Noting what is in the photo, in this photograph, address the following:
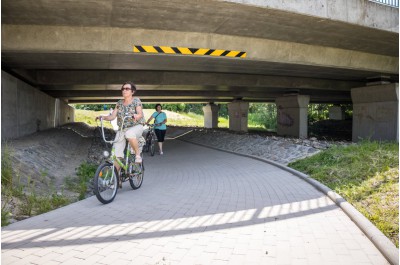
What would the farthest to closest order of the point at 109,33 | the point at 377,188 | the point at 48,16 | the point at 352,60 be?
the point at 352,60, the point at 109,33, the point at 48,16, the point at 377,188

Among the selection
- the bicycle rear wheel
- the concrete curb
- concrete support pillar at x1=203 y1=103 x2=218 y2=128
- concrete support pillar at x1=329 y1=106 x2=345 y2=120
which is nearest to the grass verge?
the concrete curb

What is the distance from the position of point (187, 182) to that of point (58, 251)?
4.35 meters

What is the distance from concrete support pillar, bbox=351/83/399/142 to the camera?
1839cm

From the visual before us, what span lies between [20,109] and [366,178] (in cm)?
1419

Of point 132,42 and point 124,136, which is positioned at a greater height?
point 132,42

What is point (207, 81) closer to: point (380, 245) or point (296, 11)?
point (296, 11)

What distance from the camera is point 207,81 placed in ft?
62.4

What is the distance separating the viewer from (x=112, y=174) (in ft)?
19.7

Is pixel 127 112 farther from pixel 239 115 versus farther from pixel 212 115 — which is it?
pixel 212 115

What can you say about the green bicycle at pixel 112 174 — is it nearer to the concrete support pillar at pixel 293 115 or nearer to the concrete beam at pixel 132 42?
the concrete beam at pixel 132 42

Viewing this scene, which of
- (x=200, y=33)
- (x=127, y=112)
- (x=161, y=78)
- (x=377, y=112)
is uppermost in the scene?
(x=200, y=33)

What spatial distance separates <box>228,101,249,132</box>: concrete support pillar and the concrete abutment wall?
59.1 feet

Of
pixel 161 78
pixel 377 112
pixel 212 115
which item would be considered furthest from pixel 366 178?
pixel 212 115

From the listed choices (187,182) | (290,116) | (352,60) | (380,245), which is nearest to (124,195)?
(187,182)
